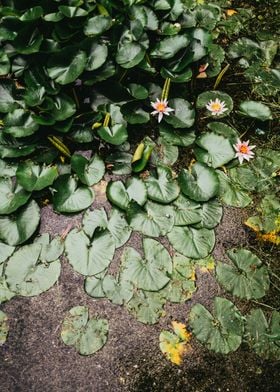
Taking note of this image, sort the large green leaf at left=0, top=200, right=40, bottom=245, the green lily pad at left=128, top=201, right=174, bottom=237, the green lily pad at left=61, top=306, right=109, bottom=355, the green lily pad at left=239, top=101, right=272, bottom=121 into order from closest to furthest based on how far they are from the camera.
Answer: the green lily pad at left=61, top=306, right=109, bottom=355 → the large green leaf at left=0, top=200, right=40, bottom=245 → the green lily pad at left=128, top=201, right=174, bottom=237 → the green lily pad at left=239, top=101, right=272, bottom=121

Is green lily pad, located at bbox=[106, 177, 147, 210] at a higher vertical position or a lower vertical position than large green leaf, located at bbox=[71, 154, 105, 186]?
lower

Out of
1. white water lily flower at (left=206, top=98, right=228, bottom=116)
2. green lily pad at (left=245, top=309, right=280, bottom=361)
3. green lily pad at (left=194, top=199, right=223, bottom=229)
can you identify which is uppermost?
white water lily flower at (left=206, top=98, right=228, bottom=116)

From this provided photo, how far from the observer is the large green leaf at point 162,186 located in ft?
8.30

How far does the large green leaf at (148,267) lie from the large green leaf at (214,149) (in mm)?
769

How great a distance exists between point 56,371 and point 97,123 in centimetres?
162

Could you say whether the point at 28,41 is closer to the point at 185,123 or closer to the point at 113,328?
the point at 185,123

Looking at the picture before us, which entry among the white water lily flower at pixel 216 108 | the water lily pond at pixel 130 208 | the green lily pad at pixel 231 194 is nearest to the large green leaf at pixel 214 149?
the water lily pond at pixel 130 208

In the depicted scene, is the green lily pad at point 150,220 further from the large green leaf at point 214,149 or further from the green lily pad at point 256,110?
the green lily pad at point 256,110

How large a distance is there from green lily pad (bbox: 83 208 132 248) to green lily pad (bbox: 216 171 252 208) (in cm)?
75

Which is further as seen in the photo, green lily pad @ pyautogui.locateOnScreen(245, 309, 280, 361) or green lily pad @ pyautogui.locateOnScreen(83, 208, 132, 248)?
green lily pad @ pyautogui.locateOnScreen(83, 208, 132, 248)

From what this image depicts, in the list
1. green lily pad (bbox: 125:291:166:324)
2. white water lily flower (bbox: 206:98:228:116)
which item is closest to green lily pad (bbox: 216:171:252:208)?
white water lily flower (bbox: 206:98:228:116)

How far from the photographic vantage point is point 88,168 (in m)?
2.61

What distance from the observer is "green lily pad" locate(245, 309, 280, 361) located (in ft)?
7.26

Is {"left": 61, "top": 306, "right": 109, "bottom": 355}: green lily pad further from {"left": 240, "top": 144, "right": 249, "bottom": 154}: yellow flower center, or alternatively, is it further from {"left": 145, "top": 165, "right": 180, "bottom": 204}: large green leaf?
{"left": 240, "top": 144, "right": 249, "bottom": 154}: yellow flower center
